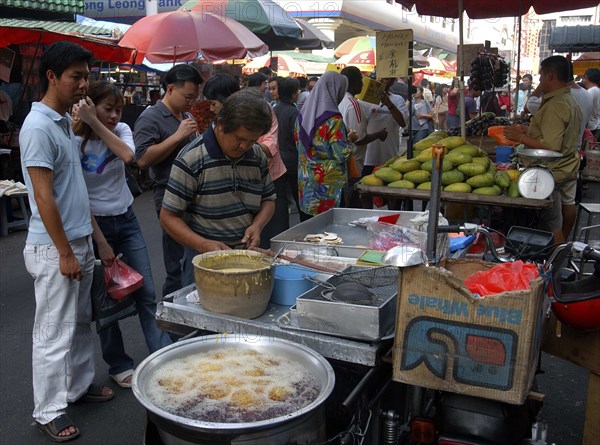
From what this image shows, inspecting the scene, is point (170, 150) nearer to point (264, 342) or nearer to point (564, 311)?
point (264, 342)

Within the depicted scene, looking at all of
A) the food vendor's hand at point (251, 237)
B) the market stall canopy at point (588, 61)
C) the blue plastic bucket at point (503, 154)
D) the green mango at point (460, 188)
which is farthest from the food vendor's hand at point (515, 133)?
the market stall canopy at point (588, 61)

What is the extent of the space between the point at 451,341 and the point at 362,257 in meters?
0.95

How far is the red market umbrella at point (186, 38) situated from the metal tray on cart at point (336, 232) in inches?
170

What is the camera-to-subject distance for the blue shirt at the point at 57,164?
246 cm

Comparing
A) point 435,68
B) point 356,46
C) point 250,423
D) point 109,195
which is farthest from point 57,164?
point 435,68

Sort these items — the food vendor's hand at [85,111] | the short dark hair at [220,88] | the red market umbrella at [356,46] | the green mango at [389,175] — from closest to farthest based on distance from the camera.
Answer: the food vendor's hand at [85,111], the short dark hair at [220,88], the green mango at [389,175], the red market umbrella at [356,46]

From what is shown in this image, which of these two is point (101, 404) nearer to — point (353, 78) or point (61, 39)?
point (353, 78)

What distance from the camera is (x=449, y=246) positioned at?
275cm

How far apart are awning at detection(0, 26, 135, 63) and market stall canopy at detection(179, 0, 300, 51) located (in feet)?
4.00

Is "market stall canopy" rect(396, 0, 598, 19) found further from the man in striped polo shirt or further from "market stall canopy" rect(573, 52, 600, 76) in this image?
"market stall canopy" rect(573, 52, 600, 76)

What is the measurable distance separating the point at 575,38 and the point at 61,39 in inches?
450

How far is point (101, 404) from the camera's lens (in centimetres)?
323

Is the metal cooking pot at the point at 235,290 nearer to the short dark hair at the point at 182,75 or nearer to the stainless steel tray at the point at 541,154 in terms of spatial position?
the short dark hair at the point at 182,75

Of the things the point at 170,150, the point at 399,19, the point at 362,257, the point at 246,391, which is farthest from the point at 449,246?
the point at 399,19
